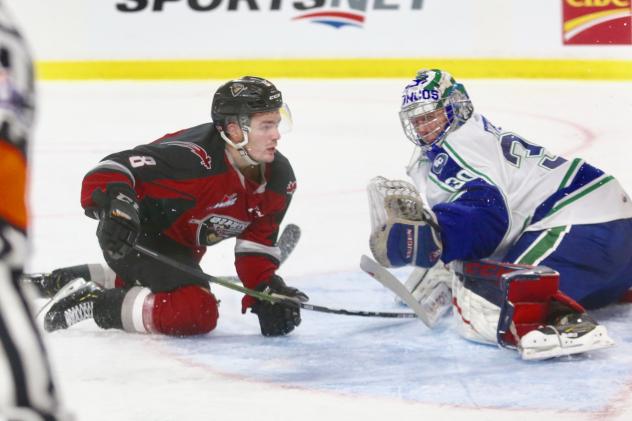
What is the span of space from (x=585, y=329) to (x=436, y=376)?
402 mm

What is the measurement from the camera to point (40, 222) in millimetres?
4359

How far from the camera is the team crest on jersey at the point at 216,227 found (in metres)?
3.16

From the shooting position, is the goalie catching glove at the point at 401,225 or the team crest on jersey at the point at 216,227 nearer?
the goalie catching glove at the point at 401,225

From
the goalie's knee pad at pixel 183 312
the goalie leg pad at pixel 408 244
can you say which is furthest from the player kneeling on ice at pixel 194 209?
the goalie leg pad at pixel 408 244

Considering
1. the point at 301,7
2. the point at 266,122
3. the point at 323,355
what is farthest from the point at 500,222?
the point at 301,7

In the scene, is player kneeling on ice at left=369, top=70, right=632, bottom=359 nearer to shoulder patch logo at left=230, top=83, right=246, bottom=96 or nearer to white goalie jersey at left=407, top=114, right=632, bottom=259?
white goalie jersey at left=407, top=114, right=632, bottom=259

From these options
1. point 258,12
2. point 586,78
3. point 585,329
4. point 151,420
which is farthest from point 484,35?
point 151,420

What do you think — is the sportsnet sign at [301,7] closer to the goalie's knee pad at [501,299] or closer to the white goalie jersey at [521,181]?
the white goalie jersey at [521,181]

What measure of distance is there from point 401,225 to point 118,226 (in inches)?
28.7

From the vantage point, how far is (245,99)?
119 inches

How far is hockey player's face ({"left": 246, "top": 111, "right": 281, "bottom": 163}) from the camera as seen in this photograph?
304 cm

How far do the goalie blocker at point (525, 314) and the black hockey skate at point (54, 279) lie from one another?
1.19 meters

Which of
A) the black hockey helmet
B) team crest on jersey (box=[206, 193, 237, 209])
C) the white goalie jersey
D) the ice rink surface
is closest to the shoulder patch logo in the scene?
the black hockey helmet

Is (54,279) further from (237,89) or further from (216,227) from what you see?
(237,89)
